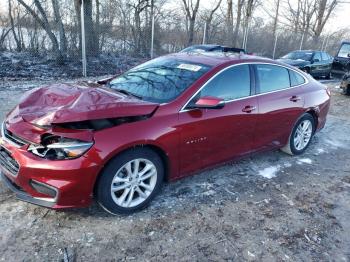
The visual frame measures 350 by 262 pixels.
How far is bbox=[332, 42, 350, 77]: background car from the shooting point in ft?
45.9

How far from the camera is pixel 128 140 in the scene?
2.97 m

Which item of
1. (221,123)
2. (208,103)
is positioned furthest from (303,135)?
(208,103)

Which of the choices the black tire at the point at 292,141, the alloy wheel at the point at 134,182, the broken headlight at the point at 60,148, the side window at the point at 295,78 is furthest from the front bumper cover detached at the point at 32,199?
the side window at the point at 295,78

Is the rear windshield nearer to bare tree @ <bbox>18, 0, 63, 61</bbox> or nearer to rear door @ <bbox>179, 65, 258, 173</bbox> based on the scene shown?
bare tree @ <bbox>18, 0, 63, 61</bbox>

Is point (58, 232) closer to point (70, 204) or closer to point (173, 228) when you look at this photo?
point (70, 204)

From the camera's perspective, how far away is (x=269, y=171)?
4586mm


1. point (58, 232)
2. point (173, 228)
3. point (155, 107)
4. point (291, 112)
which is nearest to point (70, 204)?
point (58, 232)

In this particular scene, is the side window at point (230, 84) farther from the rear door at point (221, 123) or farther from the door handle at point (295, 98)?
the door handle at point (295, 98)

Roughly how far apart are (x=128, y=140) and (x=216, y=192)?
1.44m

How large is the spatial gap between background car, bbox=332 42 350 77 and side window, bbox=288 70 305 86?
410 inches

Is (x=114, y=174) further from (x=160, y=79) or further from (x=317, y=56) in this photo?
(x=317, y=56)

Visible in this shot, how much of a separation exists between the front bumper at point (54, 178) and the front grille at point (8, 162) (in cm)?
2

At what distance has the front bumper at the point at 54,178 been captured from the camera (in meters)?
2.76

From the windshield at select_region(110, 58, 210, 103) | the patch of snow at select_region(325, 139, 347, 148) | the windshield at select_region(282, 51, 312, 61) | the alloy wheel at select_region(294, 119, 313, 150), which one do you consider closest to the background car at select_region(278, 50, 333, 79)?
the windshield at select_region(282, 51, 312, 61)
